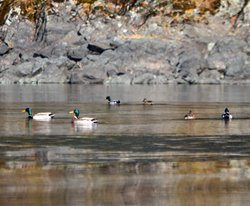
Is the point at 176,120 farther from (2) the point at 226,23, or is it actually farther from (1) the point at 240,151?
(2) the point at 226,23

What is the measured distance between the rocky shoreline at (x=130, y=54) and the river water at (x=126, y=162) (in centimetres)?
9721

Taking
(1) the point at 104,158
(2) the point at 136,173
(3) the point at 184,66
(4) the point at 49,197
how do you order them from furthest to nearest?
(3) the point at 184,66, (1) the point at 104,158, (2) the point at 136,173, (4) the point at 49,197

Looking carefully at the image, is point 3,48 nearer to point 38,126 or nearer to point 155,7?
point 155,7

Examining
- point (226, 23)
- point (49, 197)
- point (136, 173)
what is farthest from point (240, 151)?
point (226, 23)

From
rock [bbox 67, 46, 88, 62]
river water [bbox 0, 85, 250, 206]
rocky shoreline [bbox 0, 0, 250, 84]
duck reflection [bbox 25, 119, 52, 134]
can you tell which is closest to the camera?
river water [bbox 0, 85, 250, 206]

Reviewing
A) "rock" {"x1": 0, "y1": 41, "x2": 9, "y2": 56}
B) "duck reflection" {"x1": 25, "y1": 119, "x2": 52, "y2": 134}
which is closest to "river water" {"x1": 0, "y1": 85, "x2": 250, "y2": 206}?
Answer: "duck reflection" {"x1": 25, "y1": 119, "x2": 52, "y2": 134}

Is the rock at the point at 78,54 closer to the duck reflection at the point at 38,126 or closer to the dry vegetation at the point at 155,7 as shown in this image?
the dry vegetation at the point at 155,7

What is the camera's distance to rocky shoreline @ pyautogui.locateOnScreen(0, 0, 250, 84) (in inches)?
6358

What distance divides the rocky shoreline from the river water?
319 ft

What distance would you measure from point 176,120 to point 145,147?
19.5 meters

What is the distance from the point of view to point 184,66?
161 metres

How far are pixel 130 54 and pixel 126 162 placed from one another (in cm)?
12700

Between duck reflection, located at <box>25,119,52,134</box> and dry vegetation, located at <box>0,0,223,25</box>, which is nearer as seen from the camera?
duck reflection, located at <box>25,119,52,134</box>

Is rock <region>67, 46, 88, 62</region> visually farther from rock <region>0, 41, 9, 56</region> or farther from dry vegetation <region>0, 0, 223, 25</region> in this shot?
rock <region>0, 41, 9, 56</region>
